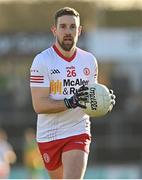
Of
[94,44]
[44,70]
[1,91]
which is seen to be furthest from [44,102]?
[1,91]

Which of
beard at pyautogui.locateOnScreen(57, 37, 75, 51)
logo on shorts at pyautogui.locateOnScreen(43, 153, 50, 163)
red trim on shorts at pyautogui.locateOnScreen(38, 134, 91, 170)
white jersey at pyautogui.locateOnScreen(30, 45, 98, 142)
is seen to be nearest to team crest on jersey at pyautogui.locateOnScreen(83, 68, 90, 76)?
white jersey at pyautogui.locateOnScreen(30, 45, 98, 142)

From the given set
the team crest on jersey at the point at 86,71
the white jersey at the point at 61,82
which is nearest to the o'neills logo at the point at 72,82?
the white jersey at the point at 61,82

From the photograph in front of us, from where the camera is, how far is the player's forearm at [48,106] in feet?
28.9

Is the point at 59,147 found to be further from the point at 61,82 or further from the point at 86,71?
A: the point at 86,71

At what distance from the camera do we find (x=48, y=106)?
29.1ft

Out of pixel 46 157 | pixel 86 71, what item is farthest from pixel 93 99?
pixel 46 157

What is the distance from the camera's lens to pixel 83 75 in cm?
916

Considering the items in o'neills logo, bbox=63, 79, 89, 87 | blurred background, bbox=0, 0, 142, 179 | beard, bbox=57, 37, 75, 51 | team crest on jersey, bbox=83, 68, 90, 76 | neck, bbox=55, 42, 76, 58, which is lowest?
blurred background, bbox=0, 0, 142, 179

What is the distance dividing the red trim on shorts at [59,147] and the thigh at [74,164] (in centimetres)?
7

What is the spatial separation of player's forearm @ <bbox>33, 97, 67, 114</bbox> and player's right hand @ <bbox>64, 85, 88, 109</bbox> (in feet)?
0.25

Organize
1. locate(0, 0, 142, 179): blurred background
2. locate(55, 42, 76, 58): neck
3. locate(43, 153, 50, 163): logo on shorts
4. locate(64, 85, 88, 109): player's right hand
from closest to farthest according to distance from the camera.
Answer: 1. locate(64, 85, 88, 109): player's right hand
2. locate(55, 42, 76, 58): neck
3. locate(43, 153, 50, 163): logo on shorts
4. locate(0, 0, 142, 179): blurred background

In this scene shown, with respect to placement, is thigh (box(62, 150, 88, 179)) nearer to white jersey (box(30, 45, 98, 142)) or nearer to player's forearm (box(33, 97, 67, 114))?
white jersey (box(30, 45, 98, 142))

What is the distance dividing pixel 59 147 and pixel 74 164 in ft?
1.29

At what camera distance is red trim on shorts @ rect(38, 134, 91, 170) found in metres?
8.98
